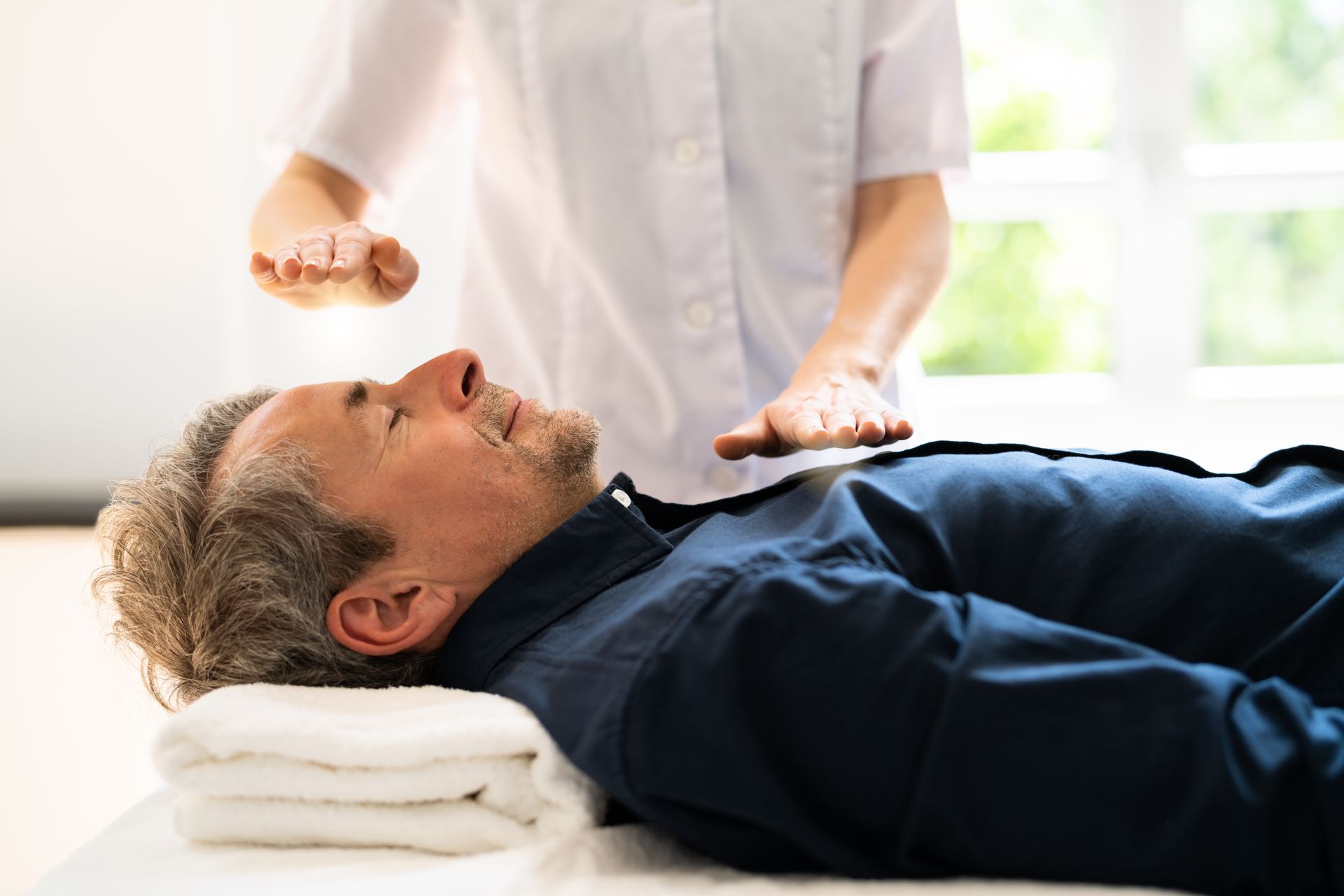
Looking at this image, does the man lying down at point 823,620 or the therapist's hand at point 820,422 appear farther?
the therapist's hand at point 820,422

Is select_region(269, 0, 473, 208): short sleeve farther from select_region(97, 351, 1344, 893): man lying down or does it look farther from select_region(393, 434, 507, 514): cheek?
select_region(393, 434, 507, 514): cheek

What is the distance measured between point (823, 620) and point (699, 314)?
0.74 metres

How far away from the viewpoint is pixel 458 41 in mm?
1692

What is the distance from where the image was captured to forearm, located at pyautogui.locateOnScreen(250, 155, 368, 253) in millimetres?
1553

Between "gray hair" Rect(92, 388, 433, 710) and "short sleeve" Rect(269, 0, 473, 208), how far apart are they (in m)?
0.61

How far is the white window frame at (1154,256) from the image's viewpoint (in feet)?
10.5

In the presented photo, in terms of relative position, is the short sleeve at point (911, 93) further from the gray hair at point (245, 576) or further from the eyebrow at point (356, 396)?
the gray hair at point (245, 576)

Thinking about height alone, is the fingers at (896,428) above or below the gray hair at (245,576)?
above

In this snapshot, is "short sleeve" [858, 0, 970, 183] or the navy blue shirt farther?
"short sleeve" [858, 0, 970, 183]

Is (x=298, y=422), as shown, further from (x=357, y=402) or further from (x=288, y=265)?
(x=288, y=265)

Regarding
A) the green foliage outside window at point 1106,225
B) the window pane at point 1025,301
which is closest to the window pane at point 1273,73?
the green foliage outside window at point 1106,225

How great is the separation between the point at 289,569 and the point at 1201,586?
3.04 ft

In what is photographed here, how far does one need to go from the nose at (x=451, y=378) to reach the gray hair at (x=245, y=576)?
0.17m

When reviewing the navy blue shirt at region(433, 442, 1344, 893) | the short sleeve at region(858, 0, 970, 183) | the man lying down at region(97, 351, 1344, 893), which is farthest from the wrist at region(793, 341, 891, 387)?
the short sleeve at region(858, 0, 970, 183)
